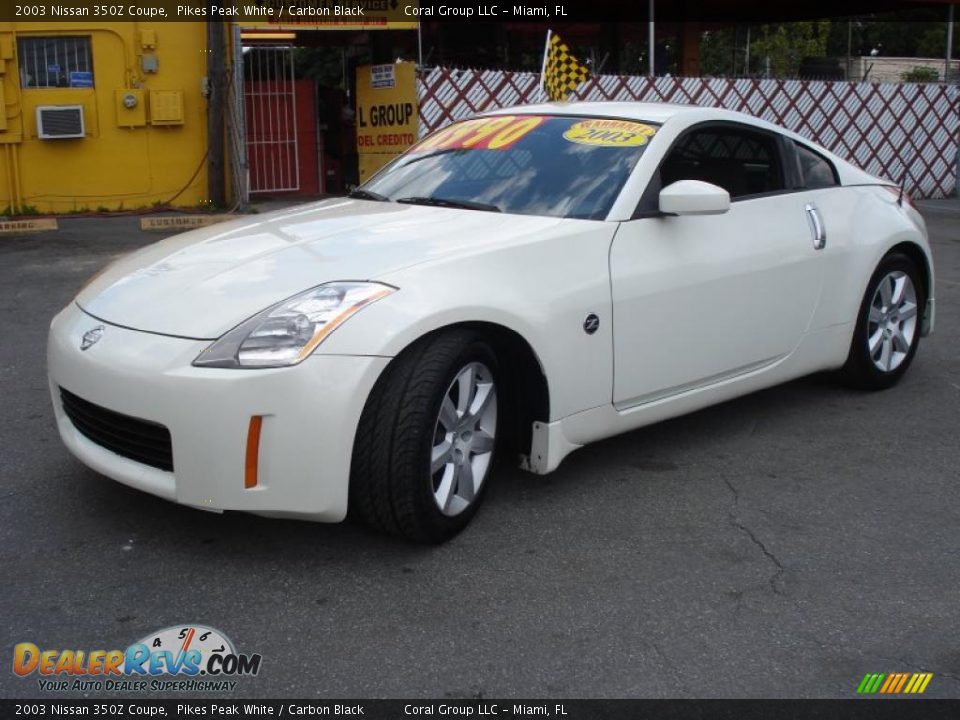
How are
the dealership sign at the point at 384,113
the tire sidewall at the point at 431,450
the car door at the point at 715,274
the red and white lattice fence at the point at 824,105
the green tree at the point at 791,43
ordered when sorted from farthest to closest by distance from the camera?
the green tree at the point at 791,43
the red and white lattice fence at the point at 824,105
the dealership sign at the point at 384,113
the car door at the point at 715,274
the tire sidewall at the point at 431,450

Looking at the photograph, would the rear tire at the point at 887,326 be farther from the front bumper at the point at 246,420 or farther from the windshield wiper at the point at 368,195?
the front bumper at the point at 246,420

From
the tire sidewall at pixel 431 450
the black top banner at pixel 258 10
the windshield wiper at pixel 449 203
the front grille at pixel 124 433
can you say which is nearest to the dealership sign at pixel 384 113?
the black top banner at pixel 258 10

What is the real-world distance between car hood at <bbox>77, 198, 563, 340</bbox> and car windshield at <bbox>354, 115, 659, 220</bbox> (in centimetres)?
15

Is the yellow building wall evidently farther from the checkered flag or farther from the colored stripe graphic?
the colored stripe graphic

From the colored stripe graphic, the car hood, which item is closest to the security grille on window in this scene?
the car hood

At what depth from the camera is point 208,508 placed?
327 centimetres

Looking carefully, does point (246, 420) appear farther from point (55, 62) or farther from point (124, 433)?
point (55, 62)

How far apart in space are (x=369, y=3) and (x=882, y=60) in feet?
87.6

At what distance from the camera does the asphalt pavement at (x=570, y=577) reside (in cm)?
290

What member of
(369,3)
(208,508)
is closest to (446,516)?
(208,508)

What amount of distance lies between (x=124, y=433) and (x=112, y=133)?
436 inches

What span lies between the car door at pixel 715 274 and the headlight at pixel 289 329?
110cm

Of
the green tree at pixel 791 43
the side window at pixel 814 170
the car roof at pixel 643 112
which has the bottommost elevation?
the side window at pixel 814 170

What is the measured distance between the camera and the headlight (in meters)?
3.23
